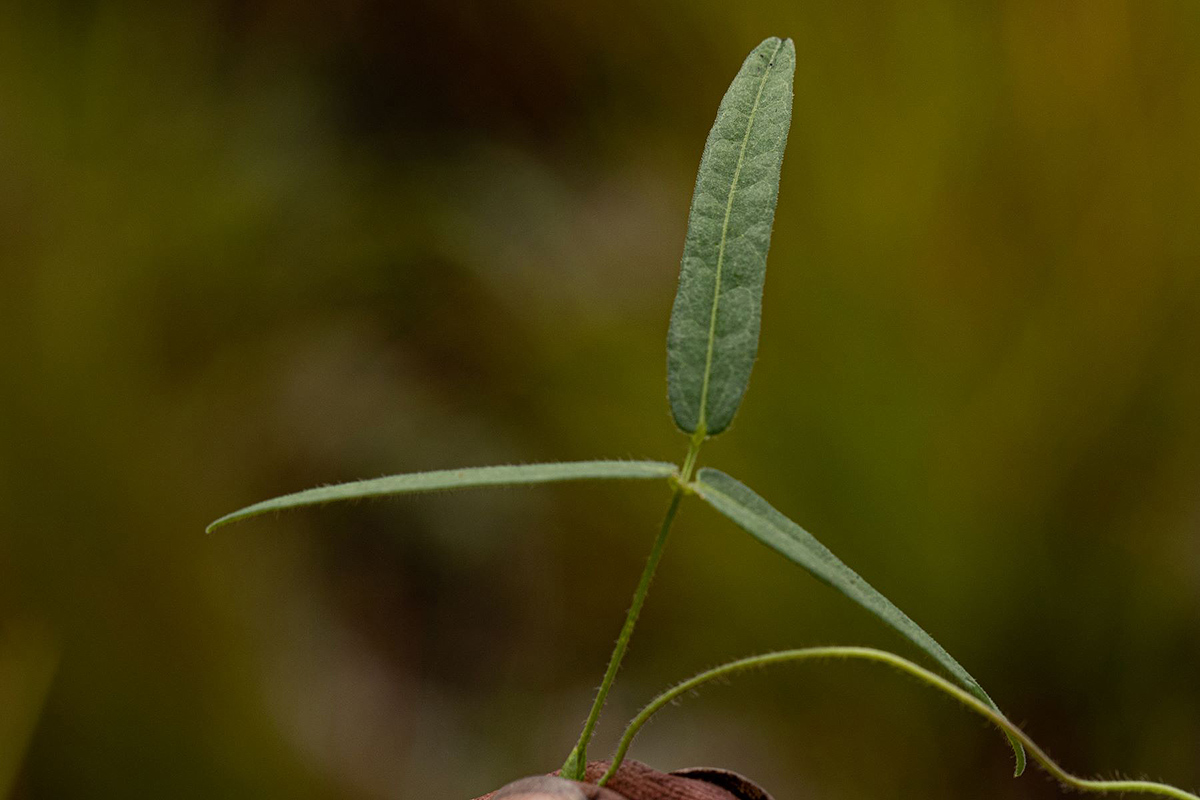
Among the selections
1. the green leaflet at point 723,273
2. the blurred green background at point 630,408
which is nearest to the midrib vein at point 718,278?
the green leaflet at point 723,273

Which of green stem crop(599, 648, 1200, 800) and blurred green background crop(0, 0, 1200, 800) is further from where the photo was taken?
blurred green background crop(0, 0, 1200, 800)

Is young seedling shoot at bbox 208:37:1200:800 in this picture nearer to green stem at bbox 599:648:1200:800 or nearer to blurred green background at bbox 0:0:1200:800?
green stem at bbox 599:648:1200:800

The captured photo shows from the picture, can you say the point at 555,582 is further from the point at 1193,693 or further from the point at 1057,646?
the point at 1193,693

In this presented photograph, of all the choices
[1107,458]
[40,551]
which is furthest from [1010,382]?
[40,551]

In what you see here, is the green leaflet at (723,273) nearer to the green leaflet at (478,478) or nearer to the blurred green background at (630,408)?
the green leaflet at (478,478)

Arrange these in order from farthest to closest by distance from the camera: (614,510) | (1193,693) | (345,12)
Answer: (345,12), (614,510), (1193,693)

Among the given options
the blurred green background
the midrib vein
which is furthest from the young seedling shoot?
the blurred green background

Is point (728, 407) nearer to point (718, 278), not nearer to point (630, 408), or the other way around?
point (718, 278)
